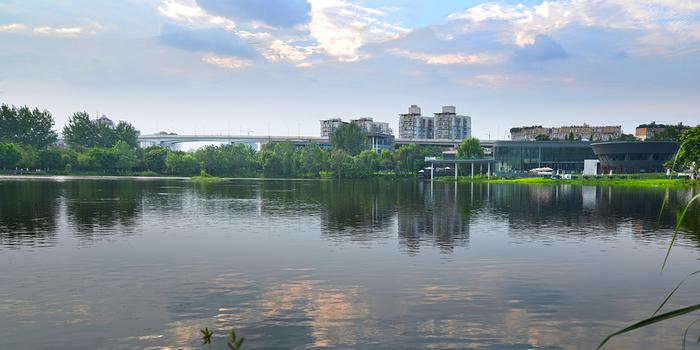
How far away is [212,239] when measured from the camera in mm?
34188

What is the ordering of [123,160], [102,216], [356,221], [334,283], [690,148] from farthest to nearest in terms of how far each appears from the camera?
[123,160]
[102,216]
[356,221]
[334,283]
[690,148]

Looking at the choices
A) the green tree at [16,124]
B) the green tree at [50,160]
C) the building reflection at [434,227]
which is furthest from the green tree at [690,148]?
the green tree at [16,124]

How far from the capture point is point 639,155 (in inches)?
6934

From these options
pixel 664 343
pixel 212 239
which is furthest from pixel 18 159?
pixel 664 343

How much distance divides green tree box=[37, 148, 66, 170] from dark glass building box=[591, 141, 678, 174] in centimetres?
19700

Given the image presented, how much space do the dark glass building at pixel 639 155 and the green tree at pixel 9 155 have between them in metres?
206

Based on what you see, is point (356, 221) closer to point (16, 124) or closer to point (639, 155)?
point (639, 155)

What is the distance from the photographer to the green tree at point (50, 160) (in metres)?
180

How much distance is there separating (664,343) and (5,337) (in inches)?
760

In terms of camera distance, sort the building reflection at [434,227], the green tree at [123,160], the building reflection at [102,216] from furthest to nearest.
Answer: the green tree at [123,160]
the building reflection at [102,216]
the building reflection at [434,227]

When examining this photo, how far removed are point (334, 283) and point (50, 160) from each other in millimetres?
191688

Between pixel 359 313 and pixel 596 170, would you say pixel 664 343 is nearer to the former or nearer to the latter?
pixel 359 313

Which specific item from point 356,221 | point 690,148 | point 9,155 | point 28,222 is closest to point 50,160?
point 9,155

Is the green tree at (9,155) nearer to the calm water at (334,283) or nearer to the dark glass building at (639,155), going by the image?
the calm water at (334,283)
